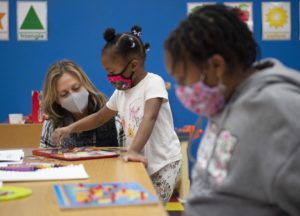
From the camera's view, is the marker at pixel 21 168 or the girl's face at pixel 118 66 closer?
the marker at pixel 21 168

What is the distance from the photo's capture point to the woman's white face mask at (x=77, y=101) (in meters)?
1.81

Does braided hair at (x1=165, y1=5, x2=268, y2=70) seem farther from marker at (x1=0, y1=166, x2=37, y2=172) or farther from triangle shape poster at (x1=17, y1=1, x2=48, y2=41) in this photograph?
triangle shape poster at (x1=17, y1=1, x2=48, y2=41)

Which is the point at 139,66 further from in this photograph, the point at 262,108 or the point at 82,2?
the point at 82,2

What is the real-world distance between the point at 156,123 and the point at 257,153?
35.4 inches

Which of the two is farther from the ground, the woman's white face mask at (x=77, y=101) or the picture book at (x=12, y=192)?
the woman's white face mask at (x=77, y=101)

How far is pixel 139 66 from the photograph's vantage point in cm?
154

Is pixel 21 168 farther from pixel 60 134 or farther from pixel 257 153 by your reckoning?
pixel 257 153

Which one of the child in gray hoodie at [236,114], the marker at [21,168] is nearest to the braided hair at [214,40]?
the child in gray hoodie at [236,114]

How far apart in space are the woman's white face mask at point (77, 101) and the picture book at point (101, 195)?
874mm

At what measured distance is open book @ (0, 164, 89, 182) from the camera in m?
1.08

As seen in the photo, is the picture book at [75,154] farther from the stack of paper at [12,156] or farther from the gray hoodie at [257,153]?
the gray hoodie at [257,153]

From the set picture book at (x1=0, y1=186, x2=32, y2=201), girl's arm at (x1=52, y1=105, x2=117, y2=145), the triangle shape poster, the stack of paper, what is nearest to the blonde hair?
girl's arm at (x1=52, y1=105, x2=117, y2=145)

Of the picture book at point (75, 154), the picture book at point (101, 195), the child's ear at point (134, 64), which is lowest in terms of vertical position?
the picture book at point (75, 154)

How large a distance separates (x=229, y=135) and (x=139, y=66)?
2.91 ft
